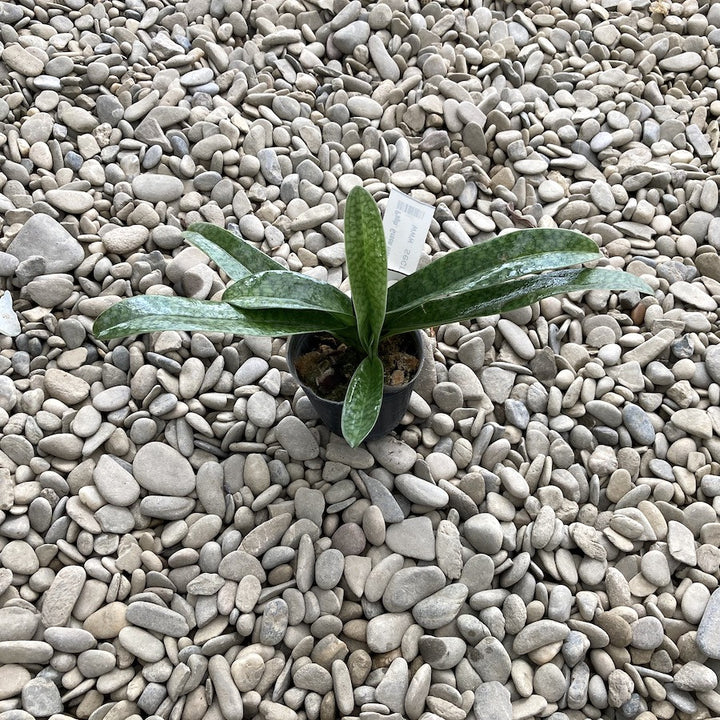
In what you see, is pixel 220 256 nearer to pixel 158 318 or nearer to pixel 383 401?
pixel 158 318

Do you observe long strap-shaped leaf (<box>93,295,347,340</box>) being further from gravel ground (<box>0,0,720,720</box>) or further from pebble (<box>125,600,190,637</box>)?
pebble (<box>125,600,190,637</box>)

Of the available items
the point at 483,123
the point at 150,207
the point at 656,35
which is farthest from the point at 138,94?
the point at 656,35

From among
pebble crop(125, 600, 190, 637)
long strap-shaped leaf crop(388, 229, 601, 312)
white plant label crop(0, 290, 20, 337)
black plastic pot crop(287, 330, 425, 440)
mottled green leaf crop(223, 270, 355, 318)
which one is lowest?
A: pebble crop(125, 600, 190, 637)

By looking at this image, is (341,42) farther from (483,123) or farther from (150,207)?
(150,207)

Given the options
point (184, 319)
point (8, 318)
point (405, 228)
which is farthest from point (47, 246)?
point (405, 228)

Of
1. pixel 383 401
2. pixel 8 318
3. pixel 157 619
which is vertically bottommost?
pixel 157 619

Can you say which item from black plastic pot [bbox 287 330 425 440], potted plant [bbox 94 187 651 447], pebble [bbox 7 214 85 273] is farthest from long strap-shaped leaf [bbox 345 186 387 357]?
pebble [bbox 7 214 85 273]
